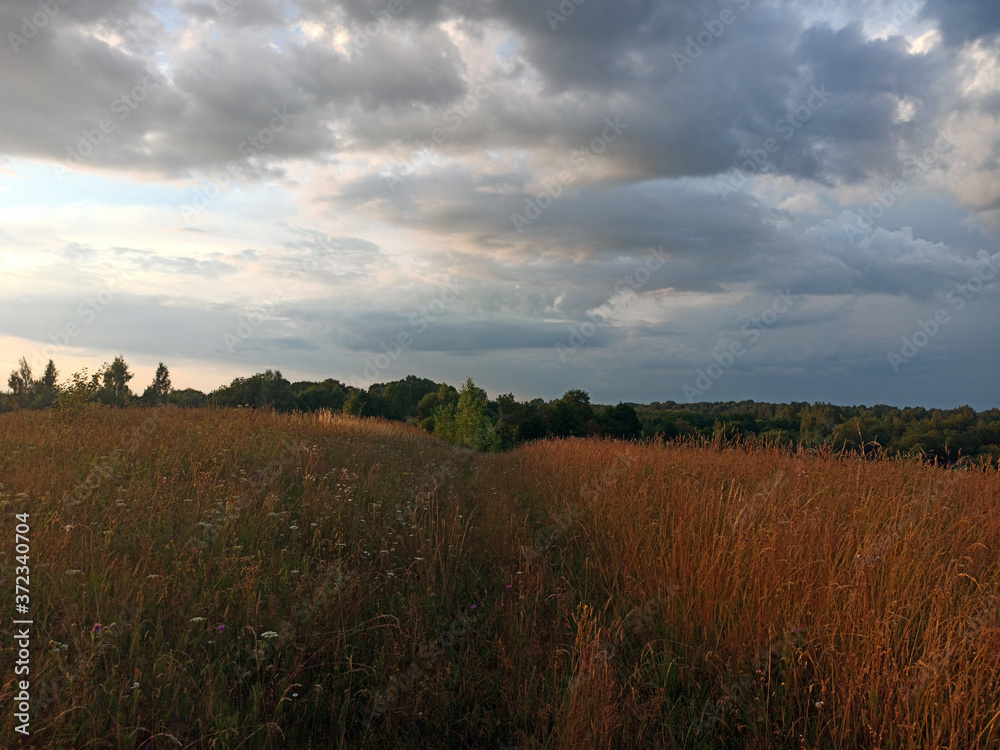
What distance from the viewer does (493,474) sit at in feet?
48.4

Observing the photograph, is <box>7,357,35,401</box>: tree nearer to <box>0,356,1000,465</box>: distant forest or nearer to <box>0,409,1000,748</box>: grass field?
<box>0,356,1000,465</box>: distant forest

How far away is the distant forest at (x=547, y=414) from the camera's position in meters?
8.90

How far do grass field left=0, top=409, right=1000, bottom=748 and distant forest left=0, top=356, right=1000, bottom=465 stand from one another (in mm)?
2433

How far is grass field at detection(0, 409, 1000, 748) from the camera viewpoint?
305 cm

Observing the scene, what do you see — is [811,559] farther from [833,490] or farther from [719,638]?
[833,490]

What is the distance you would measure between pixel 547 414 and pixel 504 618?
48560 millimetres

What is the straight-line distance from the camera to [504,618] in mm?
4578

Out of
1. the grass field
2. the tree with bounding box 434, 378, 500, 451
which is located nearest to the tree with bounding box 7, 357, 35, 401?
the grass field

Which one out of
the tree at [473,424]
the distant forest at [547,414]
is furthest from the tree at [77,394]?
the tree at [473,424]

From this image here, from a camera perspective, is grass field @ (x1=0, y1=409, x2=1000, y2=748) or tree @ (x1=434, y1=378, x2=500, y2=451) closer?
grass field @ (x1=0, y1=409, x2=1000, y2=748)

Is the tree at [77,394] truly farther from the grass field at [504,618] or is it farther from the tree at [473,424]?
the tree at [473,424]

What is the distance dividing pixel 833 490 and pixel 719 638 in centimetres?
334

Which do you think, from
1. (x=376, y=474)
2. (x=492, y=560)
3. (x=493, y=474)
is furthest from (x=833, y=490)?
(x=493, y=474)

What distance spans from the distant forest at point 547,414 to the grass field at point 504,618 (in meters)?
2.43
